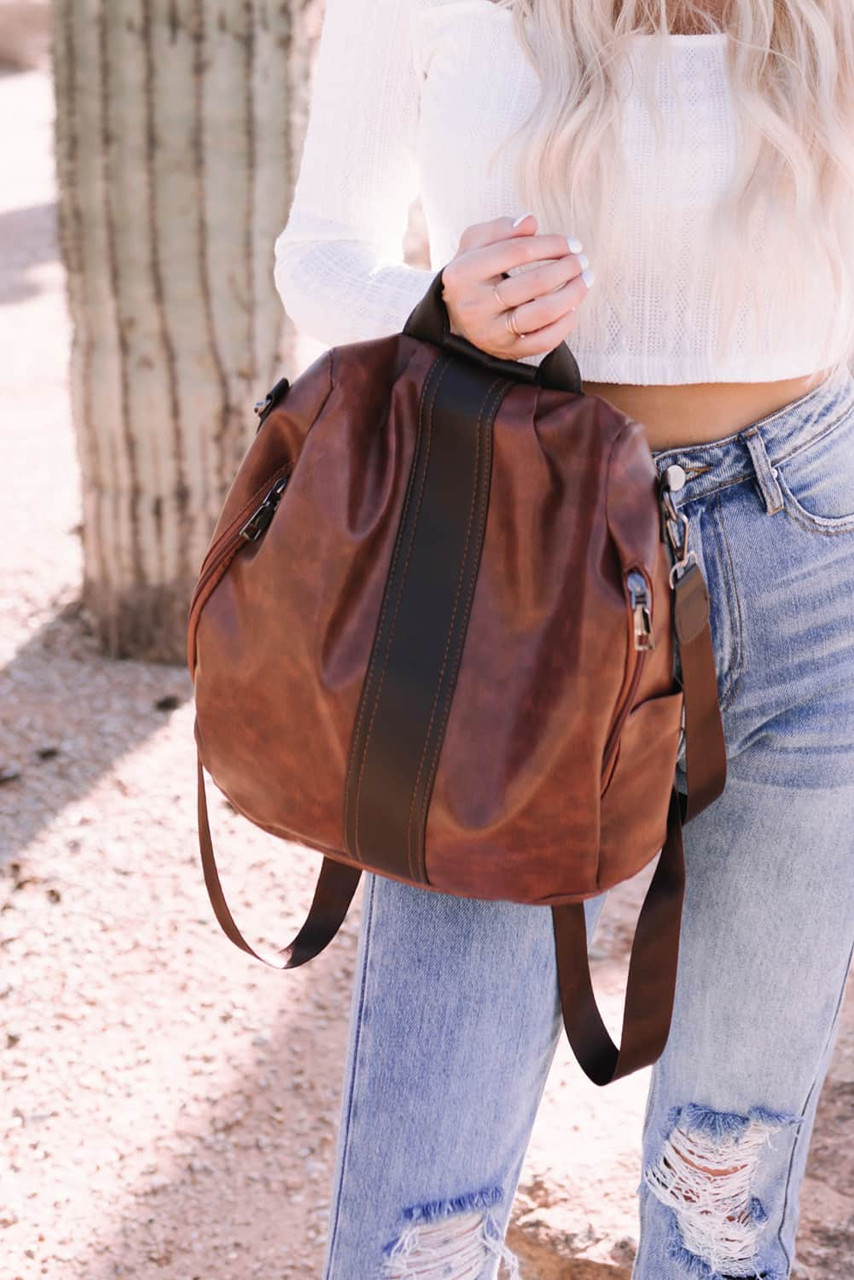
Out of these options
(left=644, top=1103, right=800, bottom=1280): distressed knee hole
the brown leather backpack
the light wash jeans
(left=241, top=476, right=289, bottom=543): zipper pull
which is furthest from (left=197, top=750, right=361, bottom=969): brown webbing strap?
(left=644, top=1103, right=800, bottom=1280): distressed knee hole

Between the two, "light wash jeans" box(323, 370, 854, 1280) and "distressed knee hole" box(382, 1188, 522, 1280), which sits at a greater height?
"light wash jeans" box(323, 370, 854, 1280)

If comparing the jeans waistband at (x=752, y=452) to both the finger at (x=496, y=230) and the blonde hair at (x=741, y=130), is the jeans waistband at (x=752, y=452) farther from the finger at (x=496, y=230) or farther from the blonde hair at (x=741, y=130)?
the finger at (x=496, y=230)

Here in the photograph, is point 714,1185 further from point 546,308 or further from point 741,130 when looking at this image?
point 741,130

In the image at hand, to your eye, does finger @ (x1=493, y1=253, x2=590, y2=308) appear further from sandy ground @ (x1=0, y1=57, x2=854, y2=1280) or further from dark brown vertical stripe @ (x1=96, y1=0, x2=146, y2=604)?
dark brown vertical stripe @ (x1=96, y1=0, x2=146, y2=604)

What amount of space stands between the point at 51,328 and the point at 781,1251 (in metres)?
5.49

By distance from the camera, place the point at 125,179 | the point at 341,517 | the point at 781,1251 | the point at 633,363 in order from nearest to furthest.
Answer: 1. the point at 341,517
2. the point at 633,363
3. the point at 781,1251
4. the point at 125,179

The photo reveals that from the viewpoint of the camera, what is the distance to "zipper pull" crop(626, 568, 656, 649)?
1.05 m

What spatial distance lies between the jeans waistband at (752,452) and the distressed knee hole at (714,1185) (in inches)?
25.3

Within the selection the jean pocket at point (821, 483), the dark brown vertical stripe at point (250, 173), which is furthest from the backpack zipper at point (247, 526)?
the dark brown vertical stripe at point (250, 173)

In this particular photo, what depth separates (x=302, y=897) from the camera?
2703mm

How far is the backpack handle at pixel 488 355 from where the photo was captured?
1100mm

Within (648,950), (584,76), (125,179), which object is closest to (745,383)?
(584,76)

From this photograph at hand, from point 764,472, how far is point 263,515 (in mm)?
440

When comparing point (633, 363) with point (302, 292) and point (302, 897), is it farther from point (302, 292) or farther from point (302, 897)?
point (302, 897)
